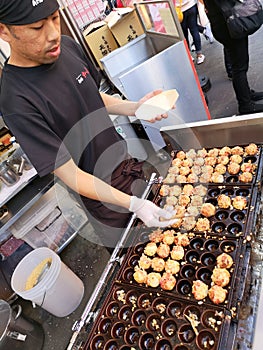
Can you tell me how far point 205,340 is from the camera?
3.79ft

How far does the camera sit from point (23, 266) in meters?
2.55

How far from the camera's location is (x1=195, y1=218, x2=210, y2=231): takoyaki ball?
1.50 meters

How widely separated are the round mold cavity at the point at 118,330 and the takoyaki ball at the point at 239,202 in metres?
0.78

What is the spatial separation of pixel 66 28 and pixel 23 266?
8.89ft

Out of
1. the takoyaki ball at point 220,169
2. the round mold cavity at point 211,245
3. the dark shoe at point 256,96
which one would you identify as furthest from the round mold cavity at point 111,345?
the dark shoe at point 256,96

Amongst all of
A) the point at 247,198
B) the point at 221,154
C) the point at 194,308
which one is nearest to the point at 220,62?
the point at 221,154

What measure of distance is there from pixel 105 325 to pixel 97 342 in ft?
0.25

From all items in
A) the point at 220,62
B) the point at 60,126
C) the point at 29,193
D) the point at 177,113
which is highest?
the point at 60,126

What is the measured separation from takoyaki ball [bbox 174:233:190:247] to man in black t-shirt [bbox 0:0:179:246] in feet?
0.28

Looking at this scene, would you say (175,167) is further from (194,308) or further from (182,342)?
(182,342)

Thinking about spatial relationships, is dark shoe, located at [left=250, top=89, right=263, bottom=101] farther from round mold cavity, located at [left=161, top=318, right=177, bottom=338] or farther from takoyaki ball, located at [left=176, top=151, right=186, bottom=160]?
round mold cavity, located at [left=161, top=318, right=177, bottom=338]

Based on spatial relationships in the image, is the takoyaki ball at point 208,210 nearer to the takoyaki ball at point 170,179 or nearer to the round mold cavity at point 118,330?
the takoyaki ball at point 170,179

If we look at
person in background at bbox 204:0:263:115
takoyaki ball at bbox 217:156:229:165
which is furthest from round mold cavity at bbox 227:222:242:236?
person in background at bbox 204:0:263:115

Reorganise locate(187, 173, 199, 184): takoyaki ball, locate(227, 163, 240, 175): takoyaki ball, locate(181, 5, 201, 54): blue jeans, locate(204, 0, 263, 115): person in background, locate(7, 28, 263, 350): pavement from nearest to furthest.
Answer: locate(227, 163, 240, 175): takoyaki ball < locate(187, 173, 199, 184): takoyaki ball < locate(7, 28, 263, 350): pavement < locate(204, 0, 263, 115): person in background < locate(181, 5, 201, 54): blue jeans
